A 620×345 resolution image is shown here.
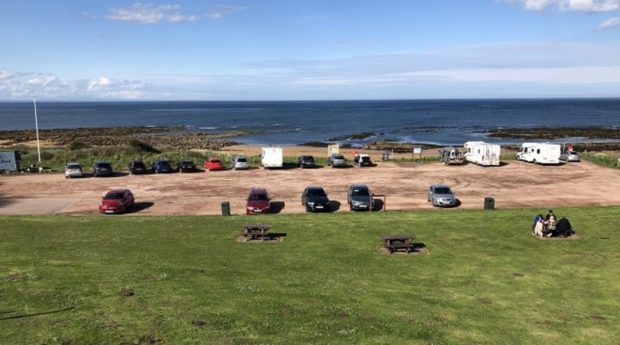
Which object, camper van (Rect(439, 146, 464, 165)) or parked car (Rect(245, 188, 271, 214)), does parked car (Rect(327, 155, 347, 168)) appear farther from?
parked car (Rect(245, 188, 271, 214))

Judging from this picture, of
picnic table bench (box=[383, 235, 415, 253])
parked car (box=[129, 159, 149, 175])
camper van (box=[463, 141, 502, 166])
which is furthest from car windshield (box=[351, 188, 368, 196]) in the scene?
parked car (box=[129, 159, 149, 175])

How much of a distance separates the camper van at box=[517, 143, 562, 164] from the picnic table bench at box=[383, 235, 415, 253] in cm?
3888

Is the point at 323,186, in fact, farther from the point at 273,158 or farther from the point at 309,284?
the point at 309,284

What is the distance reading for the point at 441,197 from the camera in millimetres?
36062

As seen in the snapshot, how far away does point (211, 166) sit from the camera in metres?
55.8

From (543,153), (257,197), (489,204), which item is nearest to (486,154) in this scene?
(543,153)

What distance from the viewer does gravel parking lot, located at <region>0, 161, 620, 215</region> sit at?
123 feet

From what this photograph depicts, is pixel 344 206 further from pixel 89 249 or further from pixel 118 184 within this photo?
pixel 118 184

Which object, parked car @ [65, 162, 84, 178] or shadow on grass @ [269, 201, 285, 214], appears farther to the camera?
parked car @ [65, 162, 84, 178]

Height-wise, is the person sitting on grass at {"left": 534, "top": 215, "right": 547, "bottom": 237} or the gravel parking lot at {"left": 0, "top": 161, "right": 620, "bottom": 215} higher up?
the person sitting on grass at {"left": 534, "top": 215, "right": 547, "bottom": 237}

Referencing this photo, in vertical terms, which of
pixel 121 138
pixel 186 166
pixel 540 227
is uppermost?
pixel 540 227

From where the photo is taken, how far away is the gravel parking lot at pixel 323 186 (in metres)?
37.5

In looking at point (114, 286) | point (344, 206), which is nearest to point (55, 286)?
point (114, 286)

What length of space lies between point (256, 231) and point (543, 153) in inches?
1658
